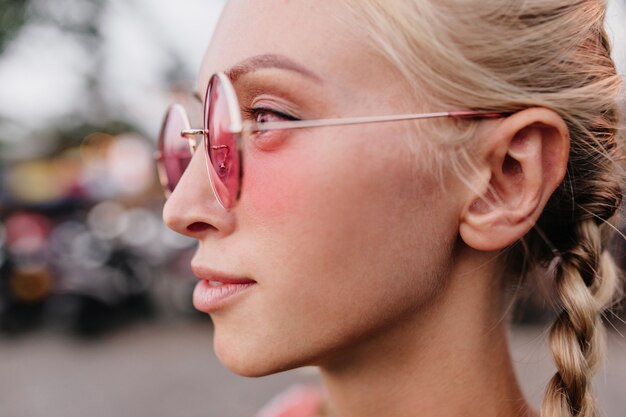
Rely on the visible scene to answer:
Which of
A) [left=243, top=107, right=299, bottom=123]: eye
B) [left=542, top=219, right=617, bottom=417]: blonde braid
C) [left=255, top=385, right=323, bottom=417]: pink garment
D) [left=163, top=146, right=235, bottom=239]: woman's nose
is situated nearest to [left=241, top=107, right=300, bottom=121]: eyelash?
[left=243, top=107, right=299, bottom=123]: eye

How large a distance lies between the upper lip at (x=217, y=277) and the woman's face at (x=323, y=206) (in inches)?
0.6

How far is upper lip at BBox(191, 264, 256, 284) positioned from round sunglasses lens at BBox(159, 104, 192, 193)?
0.32m

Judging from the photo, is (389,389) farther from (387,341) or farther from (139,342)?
(139,342)

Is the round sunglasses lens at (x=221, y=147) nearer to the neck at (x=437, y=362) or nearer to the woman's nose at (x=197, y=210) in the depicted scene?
the woman's nose at (x=197, y=210)

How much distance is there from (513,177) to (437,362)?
16.2 inches

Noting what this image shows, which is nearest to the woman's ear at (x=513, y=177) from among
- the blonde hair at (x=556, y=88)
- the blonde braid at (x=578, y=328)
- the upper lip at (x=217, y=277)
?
the blonde hair at (x=556, y=88)

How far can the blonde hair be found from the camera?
131 centimetres

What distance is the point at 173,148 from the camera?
1.76 metres

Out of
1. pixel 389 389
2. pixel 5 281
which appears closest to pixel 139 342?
pixel 5 281

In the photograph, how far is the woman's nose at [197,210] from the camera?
140 centimetres

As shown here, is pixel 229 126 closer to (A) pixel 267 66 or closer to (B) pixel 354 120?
(A) pixel 267 66

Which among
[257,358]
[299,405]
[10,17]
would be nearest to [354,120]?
[257,358]

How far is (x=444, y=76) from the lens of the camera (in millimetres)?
1321

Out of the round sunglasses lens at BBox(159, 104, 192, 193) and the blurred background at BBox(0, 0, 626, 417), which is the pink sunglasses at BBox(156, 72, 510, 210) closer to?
the round sunglasses lens at BBox(159, 104, 192, 193)
